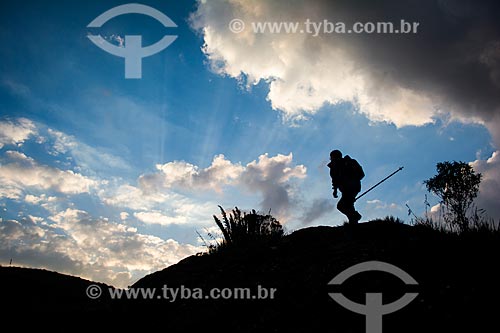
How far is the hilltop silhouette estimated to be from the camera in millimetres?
3773

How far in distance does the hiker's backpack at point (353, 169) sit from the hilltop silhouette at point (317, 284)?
48.0 inches

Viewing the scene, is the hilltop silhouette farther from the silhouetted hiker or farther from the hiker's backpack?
the hiker's backpack

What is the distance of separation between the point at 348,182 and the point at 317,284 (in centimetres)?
320

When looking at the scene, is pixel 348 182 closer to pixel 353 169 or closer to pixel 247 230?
pixel 353 169

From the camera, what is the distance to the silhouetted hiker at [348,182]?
7742mm

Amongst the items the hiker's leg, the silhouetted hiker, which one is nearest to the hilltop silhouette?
the hiker's leg

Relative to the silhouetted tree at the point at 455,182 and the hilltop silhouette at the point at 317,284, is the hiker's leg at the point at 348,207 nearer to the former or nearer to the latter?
the hilltop silhouette at the point at 317,284

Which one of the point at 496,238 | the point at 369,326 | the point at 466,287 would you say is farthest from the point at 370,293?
the point at 496,238

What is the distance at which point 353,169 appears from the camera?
7875mm

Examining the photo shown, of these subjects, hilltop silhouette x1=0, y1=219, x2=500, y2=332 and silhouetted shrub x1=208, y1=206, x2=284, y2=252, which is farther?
silhouetted shrub x1=208, y1=206, x2=284, y2=252

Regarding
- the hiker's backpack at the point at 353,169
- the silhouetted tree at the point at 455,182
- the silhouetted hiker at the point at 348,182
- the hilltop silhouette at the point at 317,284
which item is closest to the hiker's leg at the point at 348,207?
the silhouetted hiker at the point at 348,182

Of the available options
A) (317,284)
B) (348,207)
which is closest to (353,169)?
(348,207)

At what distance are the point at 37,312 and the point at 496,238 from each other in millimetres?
8237

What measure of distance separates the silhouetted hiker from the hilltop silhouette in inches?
16.4
